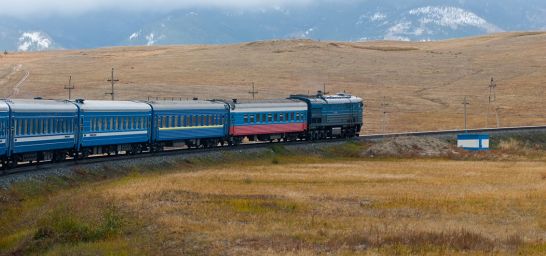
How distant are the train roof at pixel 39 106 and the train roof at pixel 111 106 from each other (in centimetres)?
95

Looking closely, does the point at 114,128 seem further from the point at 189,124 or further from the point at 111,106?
the point at 189,124

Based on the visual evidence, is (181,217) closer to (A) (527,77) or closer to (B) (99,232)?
(B) (99,232)

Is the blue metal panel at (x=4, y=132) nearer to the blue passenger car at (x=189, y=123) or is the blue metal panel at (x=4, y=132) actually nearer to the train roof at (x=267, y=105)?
the blue passenger car at (x=189, y=123)

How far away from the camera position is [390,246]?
23.9 meters

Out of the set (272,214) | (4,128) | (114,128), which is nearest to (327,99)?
(114,128)

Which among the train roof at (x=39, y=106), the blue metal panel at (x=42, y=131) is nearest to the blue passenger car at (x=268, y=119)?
the train roof at (x=39, y=106)

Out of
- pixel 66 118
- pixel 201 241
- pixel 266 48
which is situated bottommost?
pixel 201 241

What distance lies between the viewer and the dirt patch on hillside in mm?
70119

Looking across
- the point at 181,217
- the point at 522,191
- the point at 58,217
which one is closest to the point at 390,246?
the point at 181,217

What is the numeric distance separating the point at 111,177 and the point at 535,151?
46.4 m

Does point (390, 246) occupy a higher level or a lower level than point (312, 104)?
lower

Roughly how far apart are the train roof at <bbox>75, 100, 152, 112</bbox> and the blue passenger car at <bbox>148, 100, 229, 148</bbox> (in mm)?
1236

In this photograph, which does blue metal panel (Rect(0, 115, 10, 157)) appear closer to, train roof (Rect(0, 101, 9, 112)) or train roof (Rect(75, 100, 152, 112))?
train roof (Rect(0, 101, 9, 112))

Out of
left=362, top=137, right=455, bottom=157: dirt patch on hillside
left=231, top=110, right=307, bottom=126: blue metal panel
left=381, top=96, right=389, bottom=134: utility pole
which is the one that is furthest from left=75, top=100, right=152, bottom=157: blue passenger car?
left=381, top=96, right=389, bottom=134: utility pole
